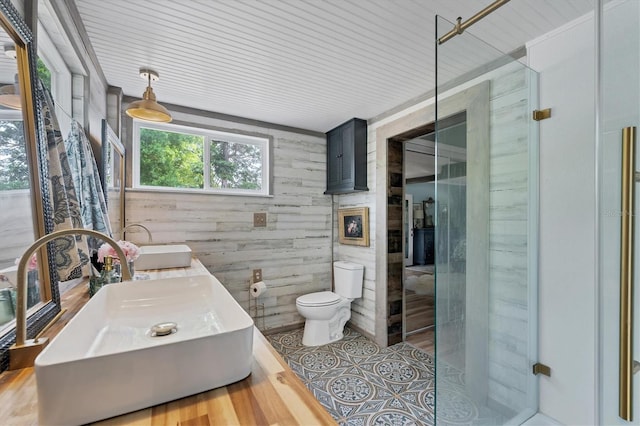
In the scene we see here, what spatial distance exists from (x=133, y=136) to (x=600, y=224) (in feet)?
10.7

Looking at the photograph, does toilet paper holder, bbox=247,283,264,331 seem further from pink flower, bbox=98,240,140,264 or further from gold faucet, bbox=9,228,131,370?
gold faucet, bbox=9,228,131,370

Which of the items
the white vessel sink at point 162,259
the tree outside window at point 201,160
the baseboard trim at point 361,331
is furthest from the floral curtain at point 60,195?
the baseboard trim at point 361,331

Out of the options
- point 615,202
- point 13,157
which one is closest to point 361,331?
point 615,202

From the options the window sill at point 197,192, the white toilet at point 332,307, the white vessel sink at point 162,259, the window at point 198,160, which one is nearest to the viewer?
the white vessel sink at point 162,259

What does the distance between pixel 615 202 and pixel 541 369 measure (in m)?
1.03

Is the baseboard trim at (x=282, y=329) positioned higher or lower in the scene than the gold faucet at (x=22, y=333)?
lower

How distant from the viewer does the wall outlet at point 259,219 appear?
294 cm

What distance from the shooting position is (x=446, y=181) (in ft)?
5.33

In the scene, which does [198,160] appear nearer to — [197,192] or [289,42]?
[197,192]

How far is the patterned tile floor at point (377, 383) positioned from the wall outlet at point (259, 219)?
1.20m

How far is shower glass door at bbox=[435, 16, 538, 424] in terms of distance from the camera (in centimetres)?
162

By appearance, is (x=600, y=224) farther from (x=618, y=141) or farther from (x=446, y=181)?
(x=446, y=181)

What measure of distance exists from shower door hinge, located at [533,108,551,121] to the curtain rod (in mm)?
714

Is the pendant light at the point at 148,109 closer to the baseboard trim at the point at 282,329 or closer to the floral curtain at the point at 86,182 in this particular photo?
the floral curtain at the point at 86,182
